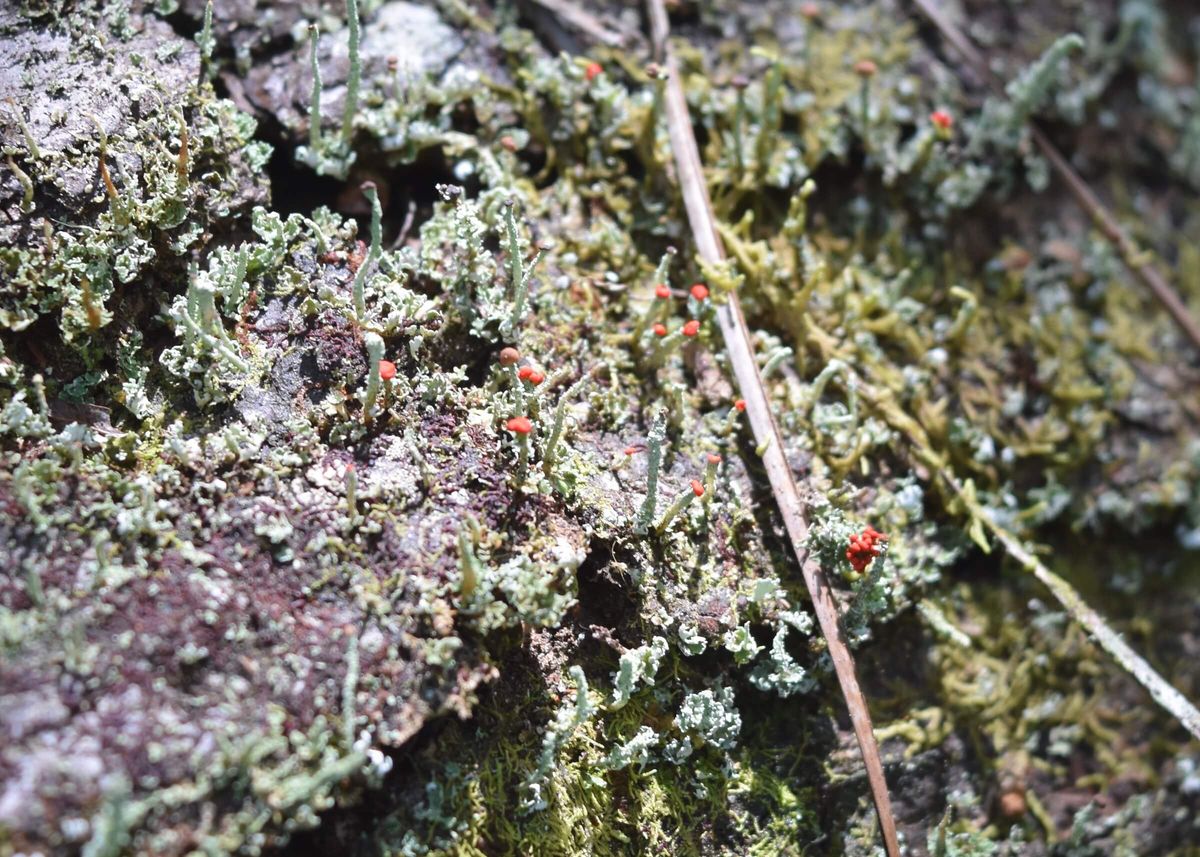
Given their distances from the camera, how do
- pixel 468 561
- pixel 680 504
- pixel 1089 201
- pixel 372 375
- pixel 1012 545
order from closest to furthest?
pixel 468 561
pixel 372 375
pixel 680 504
pixel 1012 545
pixel 1089 201

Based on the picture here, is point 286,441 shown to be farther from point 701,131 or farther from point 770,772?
point 701,131

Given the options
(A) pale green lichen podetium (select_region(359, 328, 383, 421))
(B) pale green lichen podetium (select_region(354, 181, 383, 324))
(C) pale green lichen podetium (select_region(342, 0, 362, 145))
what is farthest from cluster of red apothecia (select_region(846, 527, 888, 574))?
(C) pale green lichen podetium (select_region(342, 0, 362, 145))

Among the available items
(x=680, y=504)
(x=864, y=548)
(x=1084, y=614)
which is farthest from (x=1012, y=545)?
(x=680, y=504)

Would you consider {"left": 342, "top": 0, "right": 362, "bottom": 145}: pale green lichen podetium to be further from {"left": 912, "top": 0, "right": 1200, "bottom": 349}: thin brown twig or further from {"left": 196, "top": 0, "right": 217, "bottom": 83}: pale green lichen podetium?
{"left": 912, "top": 0, "right": 1200, "bottom": 349}: thin brown twig

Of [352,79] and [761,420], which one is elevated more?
[352,79]

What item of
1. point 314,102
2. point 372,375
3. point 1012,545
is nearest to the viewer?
point 372,375

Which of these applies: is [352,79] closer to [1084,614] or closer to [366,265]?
[366,265]

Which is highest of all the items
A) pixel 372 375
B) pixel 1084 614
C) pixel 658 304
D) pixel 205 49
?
pixel 205 49

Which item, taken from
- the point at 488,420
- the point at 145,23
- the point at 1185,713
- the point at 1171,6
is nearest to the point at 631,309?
the point at 488,420
